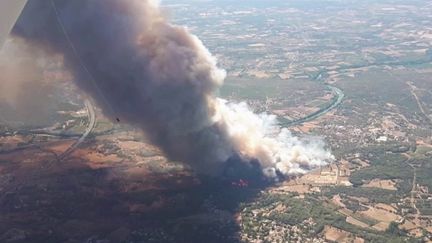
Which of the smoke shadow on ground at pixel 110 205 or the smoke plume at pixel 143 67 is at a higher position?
the smoke plume at pixel 143 67

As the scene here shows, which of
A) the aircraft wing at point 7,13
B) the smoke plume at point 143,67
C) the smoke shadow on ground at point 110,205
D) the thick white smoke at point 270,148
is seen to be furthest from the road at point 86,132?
the aircraft wing at point 7,13

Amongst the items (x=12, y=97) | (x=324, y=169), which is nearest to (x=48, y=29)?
(x=12, y=97)


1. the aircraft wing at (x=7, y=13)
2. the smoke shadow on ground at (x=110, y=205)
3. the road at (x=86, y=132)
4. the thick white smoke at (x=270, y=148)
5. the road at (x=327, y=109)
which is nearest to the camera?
the aircraft wing at (x=7, y=13)

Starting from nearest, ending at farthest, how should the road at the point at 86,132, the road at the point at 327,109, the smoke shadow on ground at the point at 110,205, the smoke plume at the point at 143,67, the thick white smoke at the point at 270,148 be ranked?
the smoke shadow on ground at the point at 110,205 → the smoke plume at the point at 143,67 → the thick white smoke at the point at 270,148 → the road at the point at 86,132 → the road at the point at 327,109

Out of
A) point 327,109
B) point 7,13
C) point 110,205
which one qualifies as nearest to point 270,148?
point 110,205

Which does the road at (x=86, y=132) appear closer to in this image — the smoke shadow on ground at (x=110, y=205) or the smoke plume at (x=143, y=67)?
the smoke shadow on ground at (x=110, y=205)

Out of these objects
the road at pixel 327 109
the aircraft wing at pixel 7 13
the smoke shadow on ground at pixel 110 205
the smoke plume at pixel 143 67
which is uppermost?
the aircraft wing at pixel 7 13

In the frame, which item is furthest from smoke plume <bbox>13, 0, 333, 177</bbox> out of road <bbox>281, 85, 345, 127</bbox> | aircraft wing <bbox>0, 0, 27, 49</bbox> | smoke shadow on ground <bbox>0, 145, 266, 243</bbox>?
road <bbox>281, 85, 345, 127</bbox>

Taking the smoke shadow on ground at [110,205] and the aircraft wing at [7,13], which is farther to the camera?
the smoke shadow on ground at [110,205]
